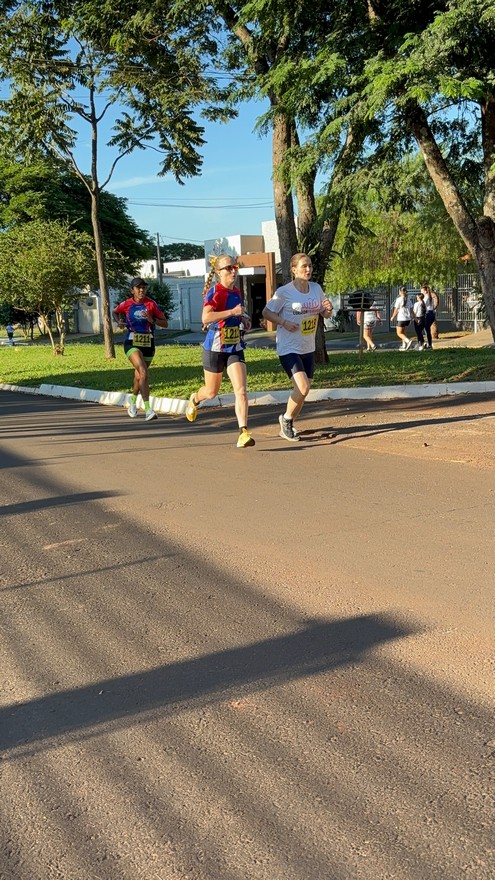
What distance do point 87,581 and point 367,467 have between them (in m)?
3.55

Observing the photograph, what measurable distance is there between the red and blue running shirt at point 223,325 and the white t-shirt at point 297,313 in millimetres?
429

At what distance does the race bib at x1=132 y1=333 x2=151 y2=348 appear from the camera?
39.2 ft

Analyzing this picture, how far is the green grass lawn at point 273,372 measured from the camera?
1406cm

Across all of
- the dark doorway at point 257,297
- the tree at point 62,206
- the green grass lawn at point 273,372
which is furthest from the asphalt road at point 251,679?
the dark doorway at point 257,297

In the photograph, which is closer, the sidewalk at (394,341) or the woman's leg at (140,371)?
the woman's leg at (140,371)

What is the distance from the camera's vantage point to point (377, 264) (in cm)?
3694

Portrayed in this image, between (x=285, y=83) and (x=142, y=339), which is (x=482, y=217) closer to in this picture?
(x=285, y=83)

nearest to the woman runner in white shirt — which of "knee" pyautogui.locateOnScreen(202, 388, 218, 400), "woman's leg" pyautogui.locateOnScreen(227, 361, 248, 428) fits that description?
"woman's leg" pyautogui.locateOnScreen(227, 361, 248, 428)

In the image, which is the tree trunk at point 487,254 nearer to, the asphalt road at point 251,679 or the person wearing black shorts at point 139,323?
the person wearing black shorts at point 139,323

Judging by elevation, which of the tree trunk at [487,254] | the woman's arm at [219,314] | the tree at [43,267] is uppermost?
the tree at [43,267]

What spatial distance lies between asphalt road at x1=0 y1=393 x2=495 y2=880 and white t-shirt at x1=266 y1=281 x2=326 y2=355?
197cm

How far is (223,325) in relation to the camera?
9109 mm

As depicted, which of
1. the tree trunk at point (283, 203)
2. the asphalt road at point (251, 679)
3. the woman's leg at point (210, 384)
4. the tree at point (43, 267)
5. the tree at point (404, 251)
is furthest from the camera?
the tree at point (404, 251)

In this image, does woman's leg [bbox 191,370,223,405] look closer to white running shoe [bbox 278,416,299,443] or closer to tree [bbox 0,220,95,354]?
white running shoe [bbox 278,416,299,443]
